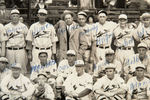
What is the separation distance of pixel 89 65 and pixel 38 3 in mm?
3391

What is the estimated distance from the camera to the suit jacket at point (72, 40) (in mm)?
16641

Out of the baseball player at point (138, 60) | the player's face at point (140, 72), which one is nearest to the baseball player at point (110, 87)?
the player's face at point (140, 72)

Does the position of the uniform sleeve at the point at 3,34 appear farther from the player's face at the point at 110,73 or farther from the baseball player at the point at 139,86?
the baseball player at the point at 139,86

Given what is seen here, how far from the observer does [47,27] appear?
645 inches

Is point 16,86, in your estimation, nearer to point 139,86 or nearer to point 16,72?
point 16,72

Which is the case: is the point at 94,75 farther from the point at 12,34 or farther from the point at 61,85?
the point at 12,34

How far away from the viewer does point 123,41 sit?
16719mm

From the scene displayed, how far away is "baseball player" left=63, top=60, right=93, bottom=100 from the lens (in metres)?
14.8

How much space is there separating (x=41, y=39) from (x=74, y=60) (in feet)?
3.94

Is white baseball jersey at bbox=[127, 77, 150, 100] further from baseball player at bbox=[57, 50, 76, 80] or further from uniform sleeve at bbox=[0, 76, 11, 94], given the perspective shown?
uniform sleeve at bbox=[0, 76, 11, 94]

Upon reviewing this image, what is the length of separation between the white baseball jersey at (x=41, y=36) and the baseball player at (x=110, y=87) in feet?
7.15

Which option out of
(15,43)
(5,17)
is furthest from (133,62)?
(5,17)

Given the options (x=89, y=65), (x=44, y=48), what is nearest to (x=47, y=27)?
(x=44, y=48)

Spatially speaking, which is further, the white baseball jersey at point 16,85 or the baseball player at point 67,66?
the baseball player at point 67,66
